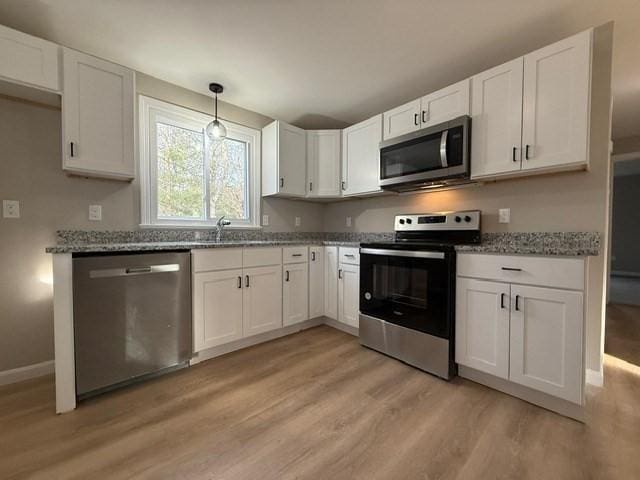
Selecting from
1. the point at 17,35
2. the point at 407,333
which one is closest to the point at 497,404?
the point at 407,333

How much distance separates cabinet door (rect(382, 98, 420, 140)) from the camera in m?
2.41

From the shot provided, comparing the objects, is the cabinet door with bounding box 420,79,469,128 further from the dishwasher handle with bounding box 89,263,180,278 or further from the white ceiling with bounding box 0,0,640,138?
the dishwasher handle with bounding box 89,263,180,278

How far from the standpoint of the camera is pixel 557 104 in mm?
1711

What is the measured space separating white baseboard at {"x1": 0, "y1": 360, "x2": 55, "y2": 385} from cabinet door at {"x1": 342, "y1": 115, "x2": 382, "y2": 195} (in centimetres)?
294

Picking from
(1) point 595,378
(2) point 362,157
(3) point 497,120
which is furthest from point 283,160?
(1) point 595,378

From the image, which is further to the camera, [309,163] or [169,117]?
[309,163]

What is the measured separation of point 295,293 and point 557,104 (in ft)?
8.12

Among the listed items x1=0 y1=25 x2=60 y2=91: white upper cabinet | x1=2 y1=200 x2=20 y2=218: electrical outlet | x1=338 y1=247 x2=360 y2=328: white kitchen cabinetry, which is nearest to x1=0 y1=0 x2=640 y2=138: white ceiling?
x1=0 y1=25 x2=60 y2=91: white upper cabinet

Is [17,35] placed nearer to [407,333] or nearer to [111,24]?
[111,24]

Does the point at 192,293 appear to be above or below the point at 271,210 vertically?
below

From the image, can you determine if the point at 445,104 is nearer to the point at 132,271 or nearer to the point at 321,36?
the point at 321,36

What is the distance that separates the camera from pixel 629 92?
2572 mm

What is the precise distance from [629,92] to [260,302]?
397 cm

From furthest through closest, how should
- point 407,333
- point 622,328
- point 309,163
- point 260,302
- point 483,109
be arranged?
point 309,163 → point 622,328 → point 260,302 → point 407,333 → point 483,109
